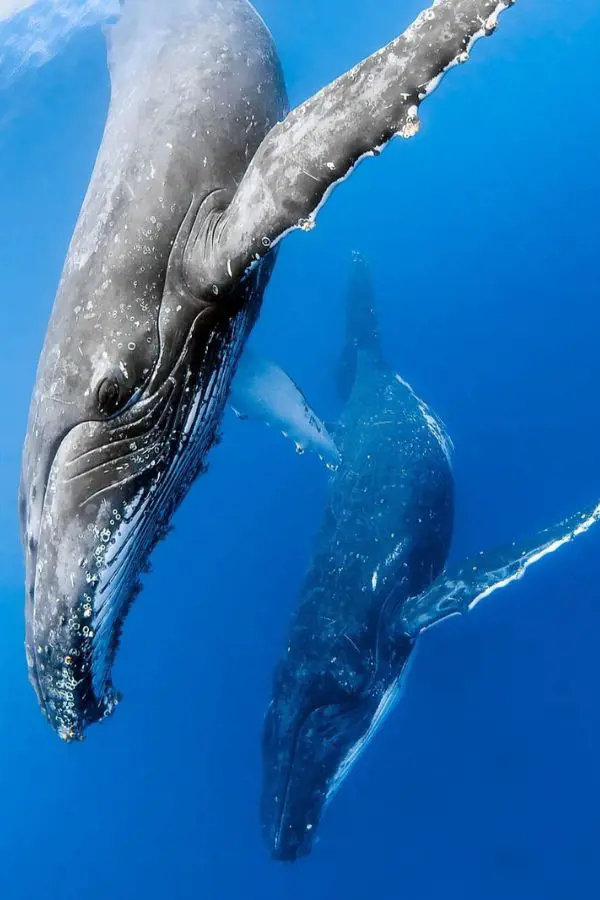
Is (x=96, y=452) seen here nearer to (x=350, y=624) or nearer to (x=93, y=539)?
(x=93, y=539)

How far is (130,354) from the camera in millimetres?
3969

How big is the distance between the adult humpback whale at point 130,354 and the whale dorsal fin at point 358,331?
24.7ft

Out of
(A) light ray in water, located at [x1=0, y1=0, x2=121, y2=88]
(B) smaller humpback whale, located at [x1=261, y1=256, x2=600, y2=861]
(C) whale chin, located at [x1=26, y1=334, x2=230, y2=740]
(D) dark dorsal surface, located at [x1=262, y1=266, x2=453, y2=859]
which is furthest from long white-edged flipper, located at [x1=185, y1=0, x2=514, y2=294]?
(A) light ray in water, located at [x1=0, y1=0, x2=121, y2=88]

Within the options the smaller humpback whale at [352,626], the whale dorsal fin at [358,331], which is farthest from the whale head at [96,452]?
the whale dorsal fin at [358,331]

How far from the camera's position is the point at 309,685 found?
895 cm

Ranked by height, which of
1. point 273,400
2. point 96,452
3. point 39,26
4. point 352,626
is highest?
point 39,26

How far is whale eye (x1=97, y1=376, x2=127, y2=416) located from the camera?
3.94 metres

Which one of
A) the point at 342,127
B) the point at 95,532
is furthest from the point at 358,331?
the point at 342,127

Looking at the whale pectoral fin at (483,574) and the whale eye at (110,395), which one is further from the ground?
the whale eye at (110,395)

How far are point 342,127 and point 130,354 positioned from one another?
1743 millimetres

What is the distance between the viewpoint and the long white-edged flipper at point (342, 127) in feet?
8.97

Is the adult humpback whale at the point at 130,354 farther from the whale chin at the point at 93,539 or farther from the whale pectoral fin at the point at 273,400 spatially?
the whale pectoral fin at the point at 273,400

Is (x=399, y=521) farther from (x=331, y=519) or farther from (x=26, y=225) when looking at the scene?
(x=26, y=225)

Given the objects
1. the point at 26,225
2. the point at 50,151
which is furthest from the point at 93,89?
the point at 26,225
